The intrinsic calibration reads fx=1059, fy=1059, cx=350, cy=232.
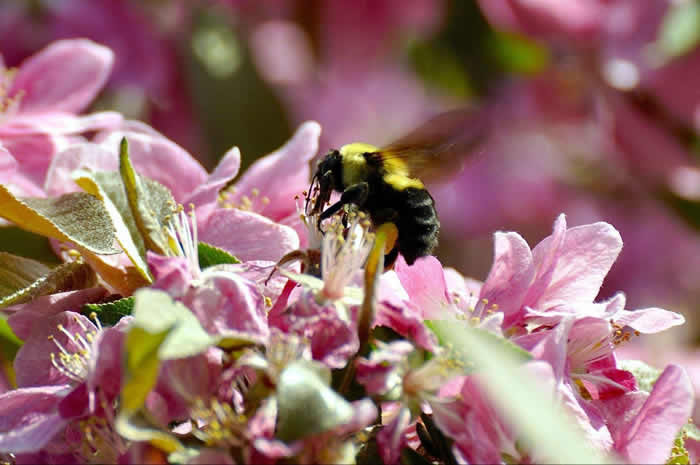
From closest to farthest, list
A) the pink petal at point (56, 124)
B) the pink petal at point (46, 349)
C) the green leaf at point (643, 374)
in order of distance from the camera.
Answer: the pink petal at point (46, 349)
the green leaf at point (643, 374)
the pink petal at point (56, 124)

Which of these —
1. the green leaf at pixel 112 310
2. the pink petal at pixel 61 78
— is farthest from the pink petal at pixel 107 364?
the pink petal at pixel 61 78

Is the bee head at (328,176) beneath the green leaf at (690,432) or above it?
above

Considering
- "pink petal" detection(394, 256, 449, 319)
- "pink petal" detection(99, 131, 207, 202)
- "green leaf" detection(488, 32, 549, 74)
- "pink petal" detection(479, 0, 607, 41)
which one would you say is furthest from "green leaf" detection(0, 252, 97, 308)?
"green leaf" detection(488, 32, 549, 74)

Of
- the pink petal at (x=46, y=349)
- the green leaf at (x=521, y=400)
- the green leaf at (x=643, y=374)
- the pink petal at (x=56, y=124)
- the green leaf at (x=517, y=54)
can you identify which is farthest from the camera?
the green leaf at (x=517, y=54)

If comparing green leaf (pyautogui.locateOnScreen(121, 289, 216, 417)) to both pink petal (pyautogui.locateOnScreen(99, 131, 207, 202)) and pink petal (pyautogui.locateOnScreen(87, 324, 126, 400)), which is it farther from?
pink petal (pyautogui.locateOnScreen(99, 131, 207, 202))

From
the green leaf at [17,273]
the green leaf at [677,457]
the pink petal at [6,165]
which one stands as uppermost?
the pink petal at [6,165]

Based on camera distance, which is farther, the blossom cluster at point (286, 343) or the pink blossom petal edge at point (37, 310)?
the pink blossom petal edge at point (37, 310)

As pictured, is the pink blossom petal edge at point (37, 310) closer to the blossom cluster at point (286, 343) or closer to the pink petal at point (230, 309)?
the blossom cluster at point (286, 343)

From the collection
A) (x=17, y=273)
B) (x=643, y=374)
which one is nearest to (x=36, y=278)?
(x=17, y=273)
